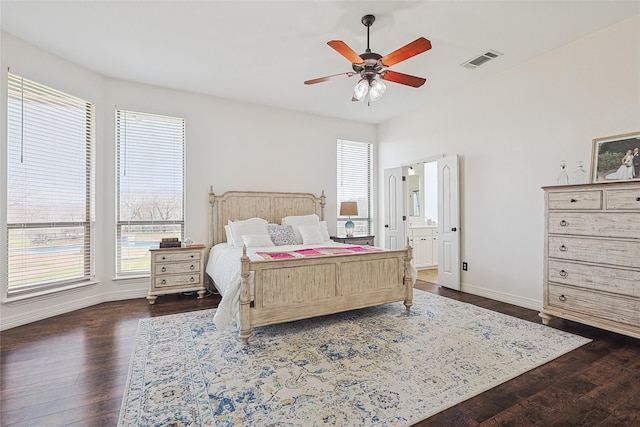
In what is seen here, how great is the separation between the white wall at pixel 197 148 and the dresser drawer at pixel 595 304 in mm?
3573

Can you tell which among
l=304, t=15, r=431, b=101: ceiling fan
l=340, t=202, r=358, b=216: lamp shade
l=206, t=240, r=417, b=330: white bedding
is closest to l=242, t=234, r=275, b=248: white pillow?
l=206, t=240, r=417, b=330: white bedding

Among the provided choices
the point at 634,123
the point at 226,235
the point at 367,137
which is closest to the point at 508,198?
the point at 634,123

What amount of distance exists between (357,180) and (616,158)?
3890 mm

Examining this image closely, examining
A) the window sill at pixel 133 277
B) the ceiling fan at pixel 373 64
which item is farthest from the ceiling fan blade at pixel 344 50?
the window sill at pixel 133 277

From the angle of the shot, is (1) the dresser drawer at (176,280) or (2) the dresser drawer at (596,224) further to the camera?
(1) the dresser drawer at (176,280)

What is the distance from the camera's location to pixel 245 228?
4.59 m

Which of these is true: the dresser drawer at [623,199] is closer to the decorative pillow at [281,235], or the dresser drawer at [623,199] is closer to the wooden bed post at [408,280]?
the wooden bed post at [408,280]

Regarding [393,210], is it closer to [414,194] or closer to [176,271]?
[414,194]

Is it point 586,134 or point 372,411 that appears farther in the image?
point 586,134

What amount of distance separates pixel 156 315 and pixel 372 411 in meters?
2.86

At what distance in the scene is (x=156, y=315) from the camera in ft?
12.0

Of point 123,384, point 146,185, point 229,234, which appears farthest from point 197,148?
point 123,384

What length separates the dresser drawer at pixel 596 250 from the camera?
8.76ft

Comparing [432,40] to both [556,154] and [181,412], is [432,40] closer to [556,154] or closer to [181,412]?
[556,154]
